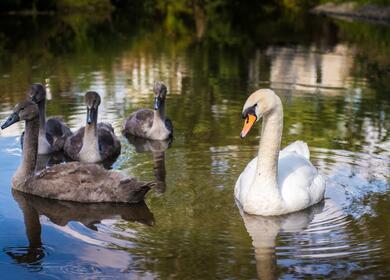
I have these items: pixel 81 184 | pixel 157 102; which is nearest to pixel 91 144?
pixel 157 102

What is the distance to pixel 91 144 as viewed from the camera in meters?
12.6

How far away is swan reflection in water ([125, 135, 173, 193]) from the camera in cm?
1147

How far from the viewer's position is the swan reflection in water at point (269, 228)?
799 cm

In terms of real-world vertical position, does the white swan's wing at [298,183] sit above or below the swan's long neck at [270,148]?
below

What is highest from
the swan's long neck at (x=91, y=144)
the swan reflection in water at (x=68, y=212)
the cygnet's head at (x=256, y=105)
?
the cygnet's head at (x=256, y=105)

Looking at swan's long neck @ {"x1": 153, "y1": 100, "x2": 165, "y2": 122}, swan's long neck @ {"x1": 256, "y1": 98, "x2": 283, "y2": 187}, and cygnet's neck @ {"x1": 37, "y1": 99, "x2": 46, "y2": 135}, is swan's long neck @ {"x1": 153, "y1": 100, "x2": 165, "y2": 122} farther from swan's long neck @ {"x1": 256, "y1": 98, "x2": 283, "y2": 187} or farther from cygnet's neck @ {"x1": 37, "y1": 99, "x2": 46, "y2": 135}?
swan's long neck @ {"x1": 256, "y1": 98, "x2": 283, "y2": 187}

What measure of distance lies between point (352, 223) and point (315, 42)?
29.0 m

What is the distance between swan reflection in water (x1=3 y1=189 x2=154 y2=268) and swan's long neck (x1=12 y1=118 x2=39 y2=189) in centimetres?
20

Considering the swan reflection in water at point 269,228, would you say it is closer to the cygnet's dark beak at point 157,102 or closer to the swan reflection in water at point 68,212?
the swan reflection in water at point 68,212

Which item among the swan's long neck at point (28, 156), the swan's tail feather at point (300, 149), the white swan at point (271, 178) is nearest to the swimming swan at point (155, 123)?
the swan's tail feather at point (300, 149)

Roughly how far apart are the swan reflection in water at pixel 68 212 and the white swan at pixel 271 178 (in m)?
1.31

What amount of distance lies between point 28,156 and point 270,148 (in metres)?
3.43

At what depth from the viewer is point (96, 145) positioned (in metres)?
12.6

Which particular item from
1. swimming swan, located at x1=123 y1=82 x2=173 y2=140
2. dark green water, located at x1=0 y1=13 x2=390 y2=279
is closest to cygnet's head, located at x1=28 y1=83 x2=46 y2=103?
dark green water, located at x1=0 y1=13 x2=390 y2=279
